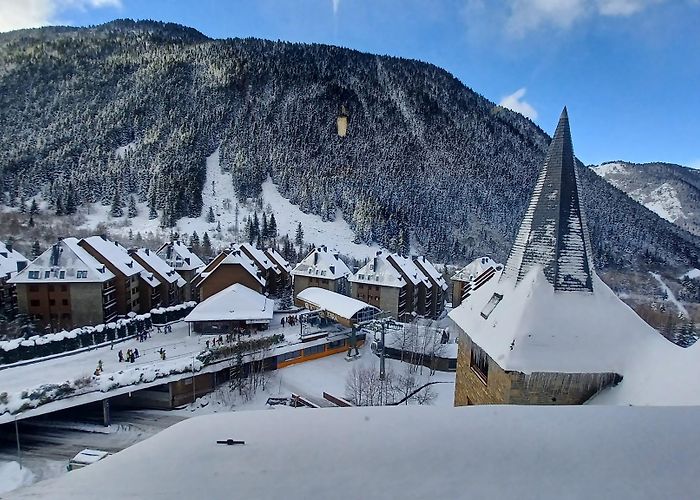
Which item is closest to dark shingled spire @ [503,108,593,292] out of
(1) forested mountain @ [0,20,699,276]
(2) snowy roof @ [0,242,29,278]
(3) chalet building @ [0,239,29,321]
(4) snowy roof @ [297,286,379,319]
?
(4) snowy roof @ [297,286,379,319]

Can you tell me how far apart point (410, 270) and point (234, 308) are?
73.1ft

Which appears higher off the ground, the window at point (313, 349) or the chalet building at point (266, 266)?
the chalet building at point (266, 266)

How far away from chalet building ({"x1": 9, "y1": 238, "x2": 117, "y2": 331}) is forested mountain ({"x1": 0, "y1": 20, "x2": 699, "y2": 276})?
73988mm

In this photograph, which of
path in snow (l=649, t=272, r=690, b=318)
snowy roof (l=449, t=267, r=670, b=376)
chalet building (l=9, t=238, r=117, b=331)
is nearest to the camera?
snowy roof (l=449, t=267, r=670, b=376)

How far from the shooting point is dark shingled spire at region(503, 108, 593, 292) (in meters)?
10.7

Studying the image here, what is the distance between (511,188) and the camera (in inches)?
6137

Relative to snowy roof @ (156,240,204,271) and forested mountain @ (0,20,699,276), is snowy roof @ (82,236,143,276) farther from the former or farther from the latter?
forested mountain @ (0,20,699,276)

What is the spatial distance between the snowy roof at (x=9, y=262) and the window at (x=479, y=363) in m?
39.7

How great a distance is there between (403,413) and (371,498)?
3.69ft

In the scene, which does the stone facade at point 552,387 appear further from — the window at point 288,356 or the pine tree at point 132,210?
the pine tree at point 132,210

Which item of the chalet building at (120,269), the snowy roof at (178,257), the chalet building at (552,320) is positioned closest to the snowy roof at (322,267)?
the snowy roof at (178,257)

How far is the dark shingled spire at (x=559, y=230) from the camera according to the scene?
1067cm

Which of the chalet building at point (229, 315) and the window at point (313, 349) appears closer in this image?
the window at point (313, 349)

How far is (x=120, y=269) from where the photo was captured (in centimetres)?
3419
